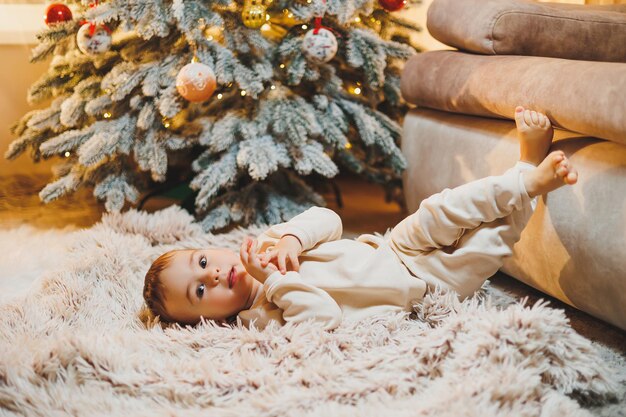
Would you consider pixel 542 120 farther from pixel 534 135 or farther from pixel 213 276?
pixel 213 276

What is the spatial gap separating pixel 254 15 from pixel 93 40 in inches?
16.9

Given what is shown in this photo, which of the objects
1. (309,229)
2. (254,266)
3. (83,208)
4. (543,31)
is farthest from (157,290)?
(83,208)

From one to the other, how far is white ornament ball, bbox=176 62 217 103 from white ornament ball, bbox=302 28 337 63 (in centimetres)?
26

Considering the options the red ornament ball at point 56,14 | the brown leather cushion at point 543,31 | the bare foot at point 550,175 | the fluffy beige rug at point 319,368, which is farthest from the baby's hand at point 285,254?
the red ornament ball at point 56,14

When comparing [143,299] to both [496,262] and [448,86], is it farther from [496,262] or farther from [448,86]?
[448,86]

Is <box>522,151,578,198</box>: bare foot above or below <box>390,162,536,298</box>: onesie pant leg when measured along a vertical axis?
above

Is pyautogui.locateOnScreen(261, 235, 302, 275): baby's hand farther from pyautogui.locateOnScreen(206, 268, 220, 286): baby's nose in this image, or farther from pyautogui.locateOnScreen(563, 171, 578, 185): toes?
pyautogui.locateOnScreen(563, 171, 578, 185): toes

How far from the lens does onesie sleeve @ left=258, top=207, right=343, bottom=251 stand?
3.93 feet

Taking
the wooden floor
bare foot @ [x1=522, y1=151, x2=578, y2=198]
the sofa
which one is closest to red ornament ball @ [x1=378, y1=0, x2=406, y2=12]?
the sofa

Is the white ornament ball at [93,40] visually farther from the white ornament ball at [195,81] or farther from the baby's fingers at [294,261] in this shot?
the baby's fingers at [294,261]

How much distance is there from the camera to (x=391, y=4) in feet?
5.81

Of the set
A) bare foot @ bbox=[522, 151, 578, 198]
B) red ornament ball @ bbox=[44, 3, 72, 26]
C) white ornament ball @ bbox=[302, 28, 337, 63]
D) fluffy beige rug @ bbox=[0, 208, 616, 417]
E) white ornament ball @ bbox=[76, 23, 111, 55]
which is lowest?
fluffy beige rug @ bbox=[0, 208, 616, 417]

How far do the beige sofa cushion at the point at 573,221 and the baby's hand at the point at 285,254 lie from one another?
468 millimetres

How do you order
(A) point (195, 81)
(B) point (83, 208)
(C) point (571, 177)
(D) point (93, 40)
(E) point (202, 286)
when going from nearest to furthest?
(C) point (571, 177)
(E) point (202, 286)
(A) point (195, 81)
(D) point (93, 40)
(B) point (83, 208)
